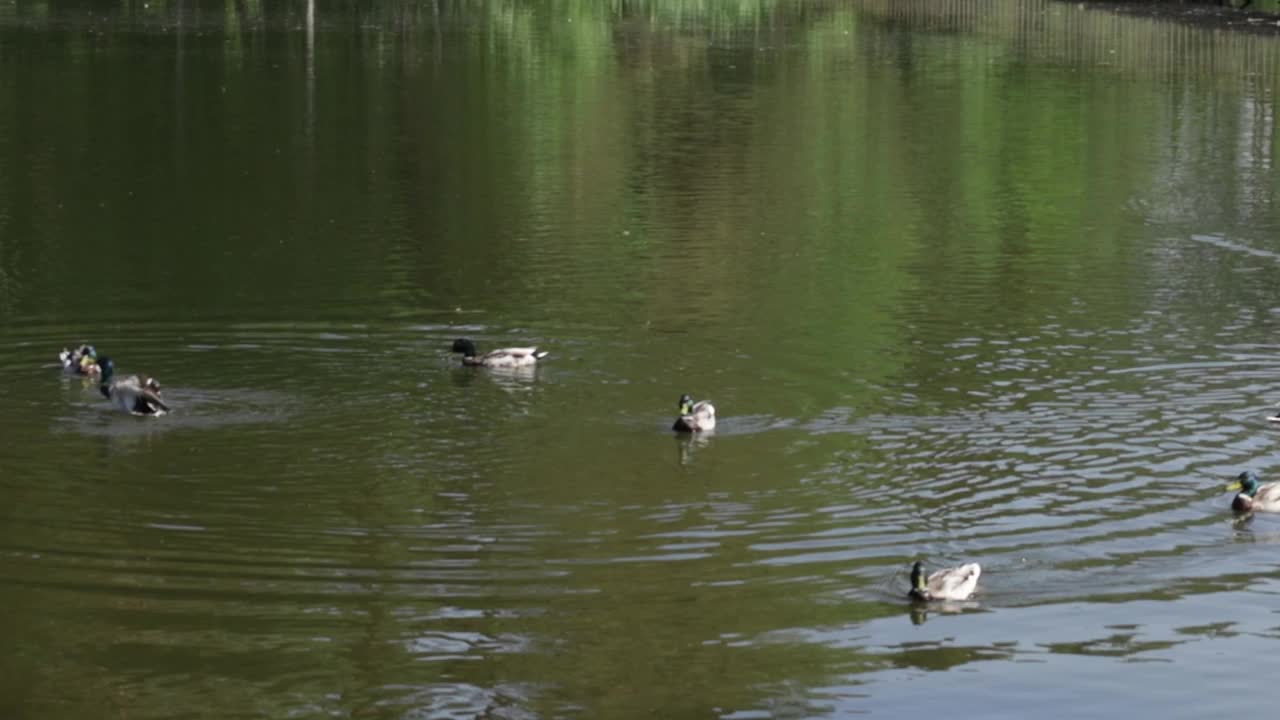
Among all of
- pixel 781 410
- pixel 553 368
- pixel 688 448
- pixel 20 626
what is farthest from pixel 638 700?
pixel 553 368

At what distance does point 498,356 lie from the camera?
21.5m

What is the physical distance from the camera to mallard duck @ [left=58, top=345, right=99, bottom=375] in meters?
21.1

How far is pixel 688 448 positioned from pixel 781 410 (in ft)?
5.81

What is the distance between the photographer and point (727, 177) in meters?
38.0

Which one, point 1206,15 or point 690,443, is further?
point 1206,15

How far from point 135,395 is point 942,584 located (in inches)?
343

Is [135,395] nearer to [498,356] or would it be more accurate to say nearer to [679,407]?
[498,356]

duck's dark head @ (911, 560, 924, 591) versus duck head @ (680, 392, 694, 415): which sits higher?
duck head @ (680, 392, 694, 415)

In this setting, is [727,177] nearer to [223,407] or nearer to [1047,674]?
[223,407]

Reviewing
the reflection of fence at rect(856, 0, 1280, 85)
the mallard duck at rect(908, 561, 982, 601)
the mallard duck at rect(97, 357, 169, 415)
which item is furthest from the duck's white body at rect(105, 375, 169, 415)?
the reflection of fence at rect(856, 0, 1280, 85)

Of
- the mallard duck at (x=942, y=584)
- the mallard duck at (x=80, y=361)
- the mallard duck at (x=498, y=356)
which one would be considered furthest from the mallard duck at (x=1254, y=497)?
the mallard duck at (x=80, y=361)

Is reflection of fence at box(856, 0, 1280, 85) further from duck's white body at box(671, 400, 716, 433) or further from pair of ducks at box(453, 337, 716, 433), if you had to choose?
duck's white body at box(671, 400, 716, 433)

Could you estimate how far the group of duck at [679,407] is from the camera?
14.8 m

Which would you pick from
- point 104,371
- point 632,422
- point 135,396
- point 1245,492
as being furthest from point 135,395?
point 1245,492
